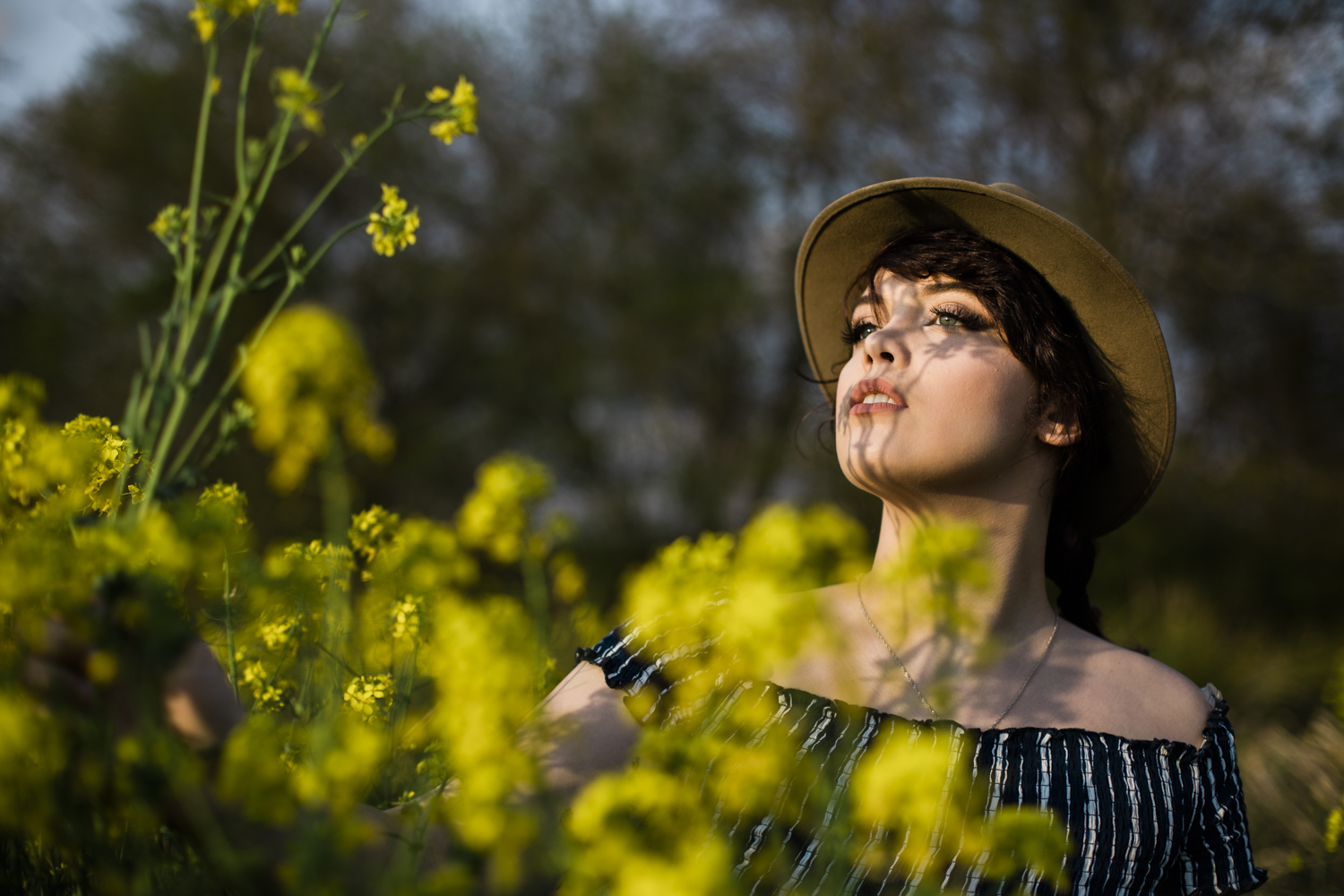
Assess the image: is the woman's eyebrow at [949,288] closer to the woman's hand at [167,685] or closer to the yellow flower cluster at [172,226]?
the yellow flower cluster at [172,226]

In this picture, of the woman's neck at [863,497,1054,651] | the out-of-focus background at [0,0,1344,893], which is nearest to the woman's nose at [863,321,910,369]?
the woman's neck at [863,497,1054,651]

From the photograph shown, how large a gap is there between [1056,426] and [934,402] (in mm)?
377

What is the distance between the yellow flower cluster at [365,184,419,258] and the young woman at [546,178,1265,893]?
68cm

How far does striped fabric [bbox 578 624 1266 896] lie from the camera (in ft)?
4.34

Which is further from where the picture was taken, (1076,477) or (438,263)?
(438,263)

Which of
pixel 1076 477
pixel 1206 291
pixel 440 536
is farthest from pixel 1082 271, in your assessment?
pixel 1206 291

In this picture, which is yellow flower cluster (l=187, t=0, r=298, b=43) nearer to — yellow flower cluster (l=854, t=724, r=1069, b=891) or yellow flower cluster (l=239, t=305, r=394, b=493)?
yellow flower cluster (l=239, t=305, r=394, b=493)

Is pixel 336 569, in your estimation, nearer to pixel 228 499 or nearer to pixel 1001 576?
pixel 228 499

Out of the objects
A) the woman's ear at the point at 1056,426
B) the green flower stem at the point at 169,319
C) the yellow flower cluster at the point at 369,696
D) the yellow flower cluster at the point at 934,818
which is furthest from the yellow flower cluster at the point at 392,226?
the woman's ear at the point at 1056,426

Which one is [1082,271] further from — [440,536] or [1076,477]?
[440,536]

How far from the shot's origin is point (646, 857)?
2.17 feet

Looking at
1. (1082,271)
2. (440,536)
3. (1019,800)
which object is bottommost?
(1019,800)

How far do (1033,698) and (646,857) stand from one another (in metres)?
1.16

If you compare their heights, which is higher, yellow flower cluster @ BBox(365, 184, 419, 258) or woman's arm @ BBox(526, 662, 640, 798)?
yellow flower cluster @ BBox(365, 184, 419, 258)
